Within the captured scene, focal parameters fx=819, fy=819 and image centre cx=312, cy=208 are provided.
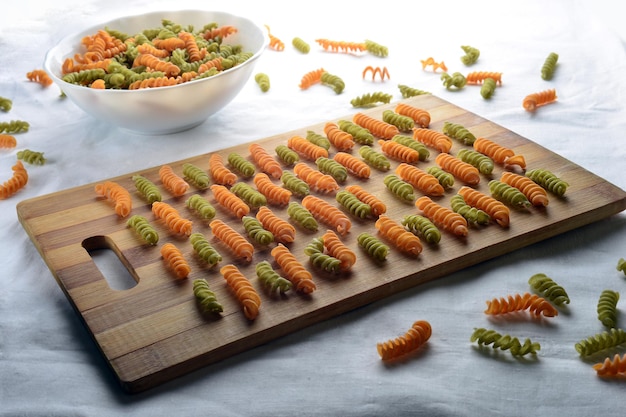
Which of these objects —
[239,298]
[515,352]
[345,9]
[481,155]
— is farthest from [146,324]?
[345,9]

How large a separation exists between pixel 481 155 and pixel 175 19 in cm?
115

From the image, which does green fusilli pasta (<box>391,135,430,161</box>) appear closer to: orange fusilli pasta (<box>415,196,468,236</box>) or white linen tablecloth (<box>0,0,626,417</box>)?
orange fusilli pasta (<box>415,196,468,236</box>)

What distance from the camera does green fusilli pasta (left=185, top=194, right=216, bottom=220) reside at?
6.08 ft

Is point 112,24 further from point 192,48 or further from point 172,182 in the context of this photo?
point 172,182

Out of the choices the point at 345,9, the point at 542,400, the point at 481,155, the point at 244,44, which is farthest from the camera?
the point at 345,9

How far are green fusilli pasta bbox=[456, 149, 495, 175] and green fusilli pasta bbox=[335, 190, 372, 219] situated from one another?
13.3 inches

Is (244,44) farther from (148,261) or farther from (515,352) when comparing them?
(515,352)

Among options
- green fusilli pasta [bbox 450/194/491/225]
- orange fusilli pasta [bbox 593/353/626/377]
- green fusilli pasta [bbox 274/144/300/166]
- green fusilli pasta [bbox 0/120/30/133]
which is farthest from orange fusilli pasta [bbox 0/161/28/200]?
orange fusilli pasta [bbox 593/353/626/377]

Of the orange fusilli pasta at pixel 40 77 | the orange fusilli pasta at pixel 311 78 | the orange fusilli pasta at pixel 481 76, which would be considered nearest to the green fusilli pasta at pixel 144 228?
the orange fusilli pasta at pixel 311 78

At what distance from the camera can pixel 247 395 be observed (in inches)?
55.2

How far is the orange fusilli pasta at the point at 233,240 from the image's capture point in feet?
5.58

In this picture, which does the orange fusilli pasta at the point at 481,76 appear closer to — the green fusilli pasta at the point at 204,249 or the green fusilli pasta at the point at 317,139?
the green fusilli pasta at the point at 317,139

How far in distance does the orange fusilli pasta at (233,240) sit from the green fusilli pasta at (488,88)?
1108 millimetres

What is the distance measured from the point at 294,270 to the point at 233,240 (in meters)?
0.18
